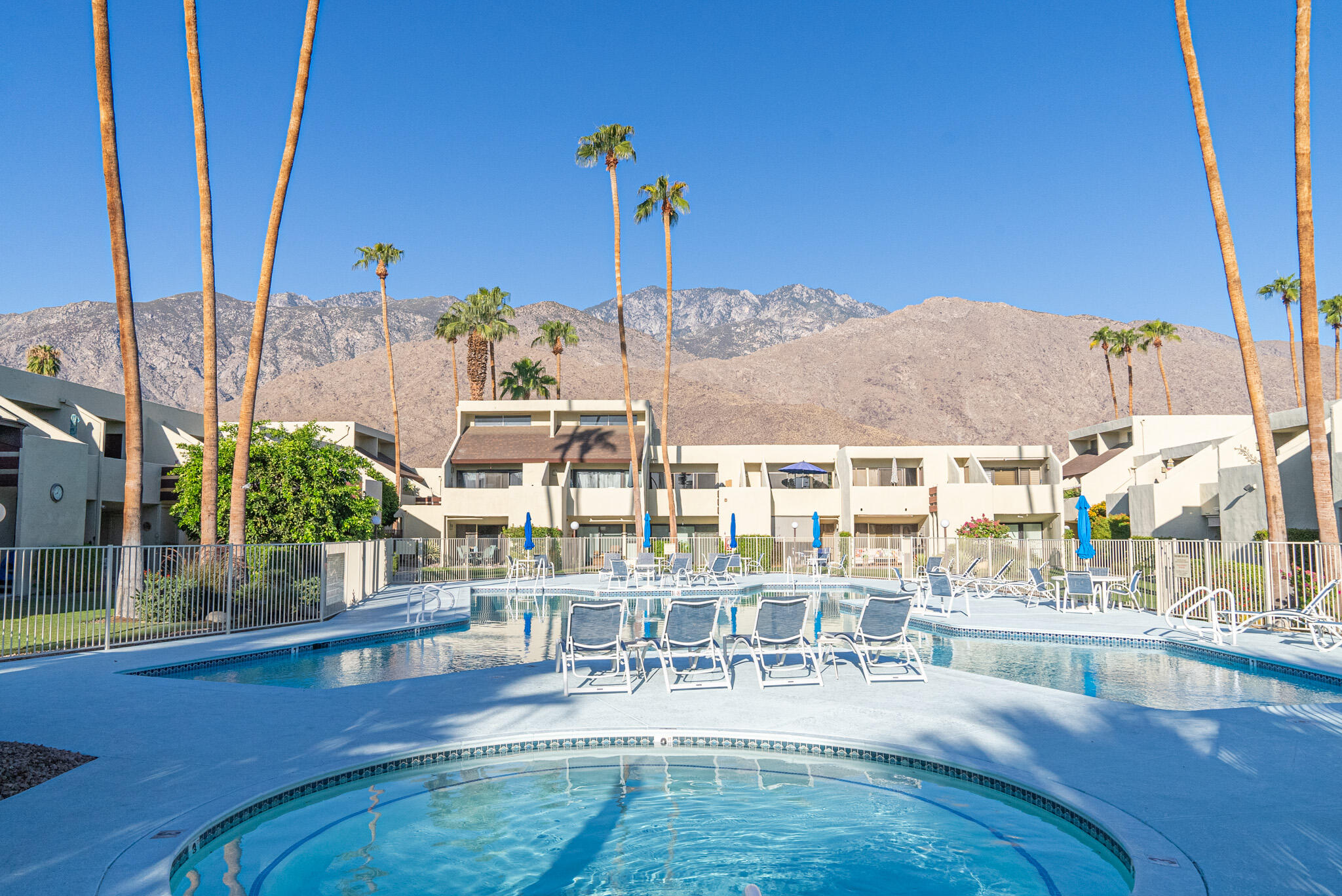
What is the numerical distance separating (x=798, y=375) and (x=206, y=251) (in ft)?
398

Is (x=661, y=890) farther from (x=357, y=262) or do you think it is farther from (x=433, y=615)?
(x=357, y=262)

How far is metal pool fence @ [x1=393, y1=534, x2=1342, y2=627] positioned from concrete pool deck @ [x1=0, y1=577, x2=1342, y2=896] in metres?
3.84

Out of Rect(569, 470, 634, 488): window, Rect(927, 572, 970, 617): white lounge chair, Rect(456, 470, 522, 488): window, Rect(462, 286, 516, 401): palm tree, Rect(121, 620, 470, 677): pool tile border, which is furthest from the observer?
Rect(462, 286, 516, 401): palm tree

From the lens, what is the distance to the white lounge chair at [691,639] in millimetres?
8867

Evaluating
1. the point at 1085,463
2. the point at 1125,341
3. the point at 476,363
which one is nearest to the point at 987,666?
the point at 1085,463

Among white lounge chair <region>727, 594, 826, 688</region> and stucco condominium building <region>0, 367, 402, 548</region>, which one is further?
stucco condominium building <region>0, 367, 402, 548</region>

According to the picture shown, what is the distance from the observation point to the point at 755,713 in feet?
24.5

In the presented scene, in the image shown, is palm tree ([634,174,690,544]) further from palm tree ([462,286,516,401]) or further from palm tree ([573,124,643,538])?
palm tree ([462,286,516,401])

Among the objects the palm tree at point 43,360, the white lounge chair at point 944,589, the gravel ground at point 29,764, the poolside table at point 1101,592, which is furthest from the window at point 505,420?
the gravel ground at point 29,764

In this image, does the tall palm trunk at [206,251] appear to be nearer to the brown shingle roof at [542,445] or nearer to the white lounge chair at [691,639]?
Answer: the white lounge chair at [691,639]

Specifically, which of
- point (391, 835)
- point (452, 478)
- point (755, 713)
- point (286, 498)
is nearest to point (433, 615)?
point (286, 498)

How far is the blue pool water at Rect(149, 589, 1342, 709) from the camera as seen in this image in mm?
9242

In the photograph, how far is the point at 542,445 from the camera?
38.2 m

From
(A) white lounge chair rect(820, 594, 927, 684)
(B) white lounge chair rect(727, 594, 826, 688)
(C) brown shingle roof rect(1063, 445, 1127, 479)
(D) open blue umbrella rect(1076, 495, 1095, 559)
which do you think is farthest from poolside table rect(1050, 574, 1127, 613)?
(C) brown shingle roof rect(1063, 445, 1127, 479)
